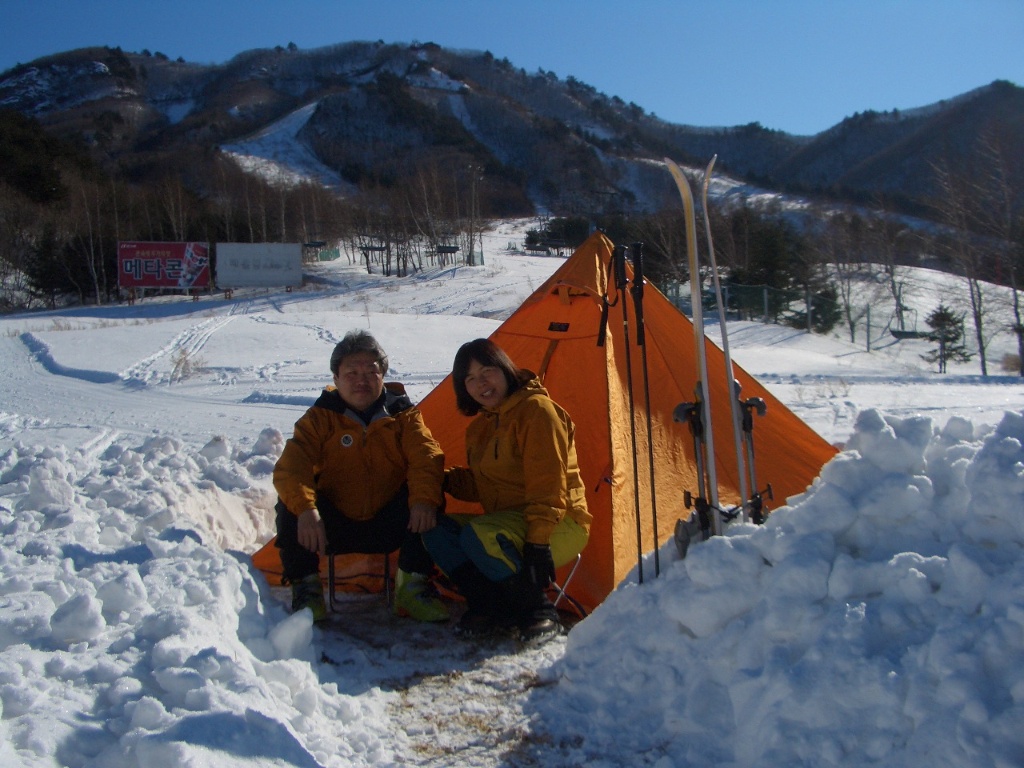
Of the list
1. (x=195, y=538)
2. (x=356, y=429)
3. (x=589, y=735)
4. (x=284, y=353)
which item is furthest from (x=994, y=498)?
(x=284, y=353)

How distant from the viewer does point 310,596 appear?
3299 millimetres

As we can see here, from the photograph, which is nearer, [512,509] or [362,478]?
[512,509]

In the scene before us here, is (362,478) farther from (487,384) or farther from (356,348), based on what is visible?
(487,384)

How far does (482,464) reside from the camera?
3439 millimetres

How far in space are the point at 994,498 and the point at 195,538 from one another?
3.05 metres

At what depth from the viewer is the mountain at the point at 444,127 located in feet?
258

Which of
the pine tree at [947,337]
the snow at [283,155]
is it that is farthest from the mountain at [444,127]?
the pine tree at [947,337]

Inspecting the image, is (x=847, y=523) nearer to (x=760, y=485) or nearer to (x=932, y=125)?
(x=760, y=485)

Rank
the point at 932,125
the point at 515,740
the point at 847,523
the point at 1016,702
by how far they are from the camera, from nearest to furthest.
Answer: the point at 1016,702 → the point at 847,523 → the point at 515,740 → the point at 932,125

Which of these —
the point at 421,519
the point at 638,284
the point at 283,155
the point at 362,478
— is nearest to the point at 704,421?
the point at 638,284

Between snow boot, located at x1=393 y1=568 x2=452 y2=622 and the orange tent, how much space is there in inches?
26.5

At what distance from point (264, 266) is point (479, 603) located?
31281mm

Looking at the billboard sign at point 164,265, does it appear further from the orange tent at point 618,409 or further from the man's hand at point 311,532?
the man's hand at point 311,532

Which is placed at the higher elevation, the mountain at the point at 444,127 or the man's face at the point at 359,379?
the mountain at the point at 444,127
